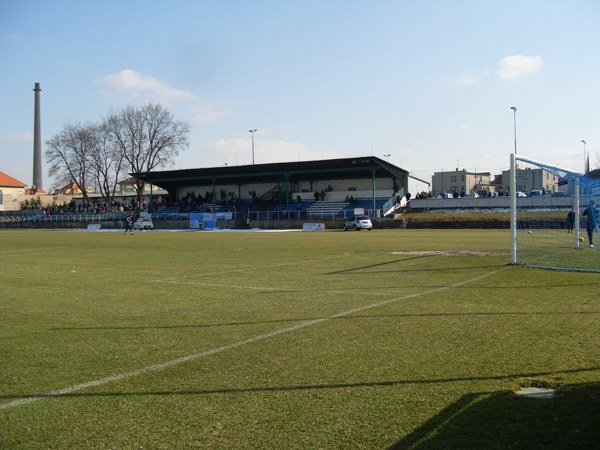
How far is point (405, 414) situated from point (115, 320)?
5936 millimetres

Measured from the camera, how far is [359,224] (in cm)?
5525

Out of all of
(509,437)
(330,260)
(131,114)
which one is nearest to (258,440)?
(509,437)

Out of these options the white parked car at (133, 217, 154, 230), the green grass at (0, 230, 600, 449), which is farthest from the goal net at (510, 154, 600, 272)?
the white parked car at (133, 217, 154, 230)

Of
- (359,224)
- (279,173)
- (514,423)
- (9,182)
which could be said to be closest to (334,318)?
(514,423)

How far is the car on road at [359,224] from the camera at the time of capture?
54938 mm

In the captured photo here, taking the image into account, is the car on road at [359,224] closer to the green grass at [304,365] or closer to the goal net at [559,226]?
the goal net at [559,226]

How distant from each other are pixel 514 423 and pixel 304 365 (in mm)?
2412

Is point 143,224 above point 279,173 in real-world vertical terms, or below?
below

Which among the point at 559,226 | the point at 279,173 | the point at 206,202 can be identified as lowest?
the point at 559,226

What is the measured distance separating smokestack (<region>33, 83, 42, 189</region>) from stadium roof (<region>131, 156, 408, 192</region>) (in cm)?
5048

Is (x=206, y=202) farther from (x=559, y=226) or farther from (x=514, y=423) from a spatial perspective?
(x=514, y=423)

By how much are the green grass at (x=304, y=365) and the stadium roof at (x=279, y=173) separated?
5330 cm

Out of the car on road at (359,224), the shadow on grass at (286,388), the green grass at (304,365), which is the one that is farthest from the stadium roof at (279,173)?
the shadow on grass at (286,388)

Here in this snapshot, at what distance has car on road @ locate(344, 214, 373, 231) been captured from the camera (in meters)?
54.9
